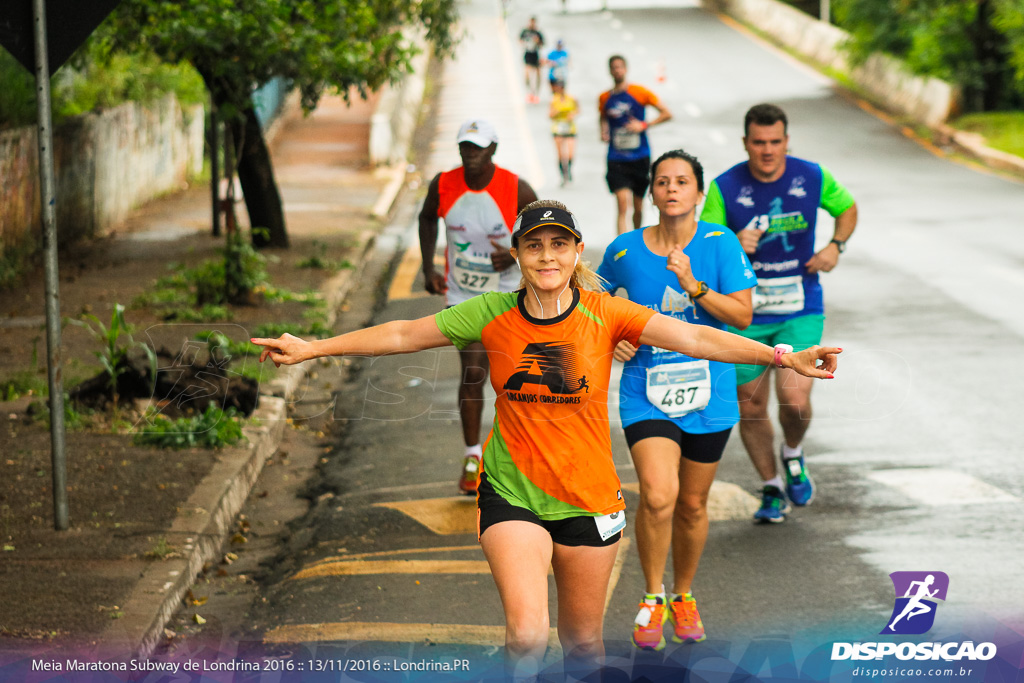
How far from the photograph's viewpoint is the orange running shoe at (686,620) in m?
5.36

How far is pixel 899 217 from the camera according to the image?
17.3 metres

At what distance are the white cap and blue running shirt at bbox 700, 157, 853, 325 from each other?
128 centimetres

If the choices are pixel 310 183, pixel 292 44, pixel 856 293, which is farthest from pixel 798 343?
pixel 310 183

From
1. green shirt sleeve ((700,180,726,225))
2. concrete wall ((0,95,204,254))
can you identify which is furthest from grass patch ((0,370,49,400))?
green shirt sleeve ((700,180,726,225))

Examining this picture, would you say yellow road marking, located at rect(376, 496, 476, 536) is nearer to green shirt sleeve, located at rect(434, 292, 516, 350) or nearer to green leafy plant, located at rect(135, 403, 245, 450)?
green leafy plant, located at rect(135, 403, 245, 450)

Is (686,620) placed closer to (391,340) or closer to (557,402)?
(557,402)

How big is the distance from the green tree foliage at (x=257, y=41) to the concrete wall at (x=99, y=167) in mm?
1678

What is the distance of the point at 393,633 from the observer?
5531mm

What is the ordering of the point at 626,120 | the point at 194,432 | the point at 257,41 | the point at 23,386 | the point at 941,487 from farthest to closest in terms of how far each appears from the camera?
1. the point at 626,120
2. the point at 257,41
3. the point at 23,386
4. the point at 194,432
5. the point at 941,487

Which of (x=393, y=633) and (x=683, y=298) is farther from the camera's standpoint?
(x=393, y=633)

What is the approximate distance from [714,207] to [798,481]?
165 cm

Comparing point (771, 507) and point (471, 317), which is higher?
point (471, 317)

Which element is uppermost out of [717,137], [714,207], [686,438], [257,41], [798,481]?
[257,41]

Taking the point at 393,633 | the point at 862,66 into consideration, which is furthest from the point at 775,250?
the point at 862,66
